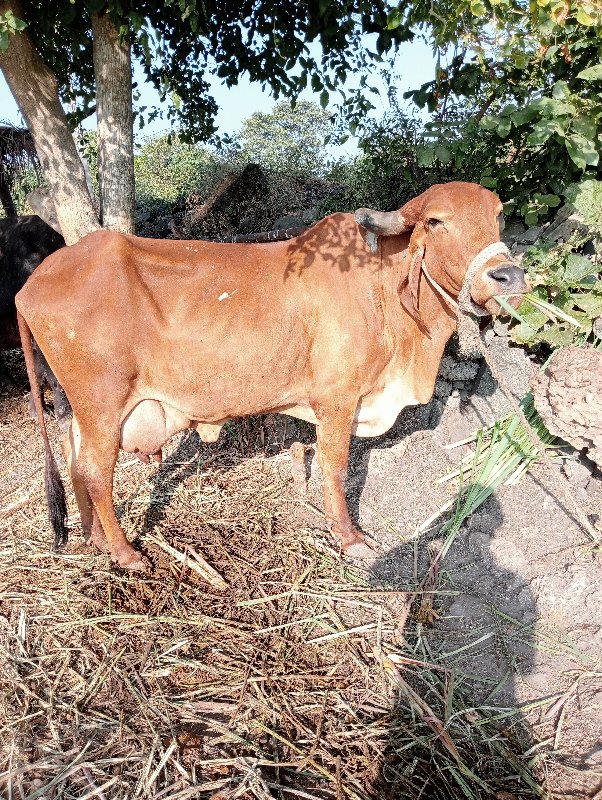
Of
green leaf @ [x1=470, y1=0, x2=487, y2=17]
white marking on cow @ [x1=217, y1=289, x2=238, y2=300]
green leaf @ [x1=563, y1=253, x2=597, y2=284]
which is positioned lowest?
green leaf @ [x1=563, y1=253, x2=597, y2=284]

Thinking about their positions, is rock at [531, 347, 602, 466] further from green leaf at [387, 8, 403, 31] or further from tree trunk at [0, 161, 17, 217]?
tree trunk at [0, 161, 17, 217]

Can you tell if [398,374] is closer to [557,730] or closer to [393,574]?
[393,574]

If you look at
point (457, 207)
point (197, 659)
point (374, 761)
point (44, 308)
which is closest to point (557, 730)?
point (374, 761)

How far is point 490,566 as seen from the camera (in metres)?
3.47

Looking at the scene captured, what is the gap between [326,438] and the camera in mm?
3574

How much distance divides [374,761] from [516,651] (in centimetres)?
94

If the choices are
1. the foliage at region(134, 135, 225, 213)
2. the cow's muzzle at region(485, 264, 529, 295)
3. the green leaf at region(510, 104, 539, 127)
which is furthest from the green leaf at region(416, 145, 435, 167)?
the foliage at region(134, 135, 225, 213)

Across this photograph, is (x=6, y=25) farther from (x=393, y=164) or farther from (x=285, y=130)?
(x=285, y=130)

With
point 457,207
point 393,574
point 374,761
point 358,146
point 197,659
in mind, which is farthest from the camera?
point 358,146

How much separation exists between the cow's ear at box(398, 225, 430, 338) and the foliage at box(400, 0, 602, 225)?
3.29 feet

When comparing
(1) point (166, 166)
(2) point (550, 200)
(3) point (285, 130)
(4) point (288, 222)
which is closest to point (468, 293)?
(2) point (550, 200)

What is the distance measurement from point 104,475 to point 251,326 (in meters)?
1.11

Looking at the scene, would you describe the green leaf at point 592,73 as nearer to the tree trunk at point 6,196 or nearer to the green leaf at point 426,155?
the green leaf at point 426,155

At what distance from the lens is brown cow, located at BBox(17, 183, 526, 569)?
3.12 m
